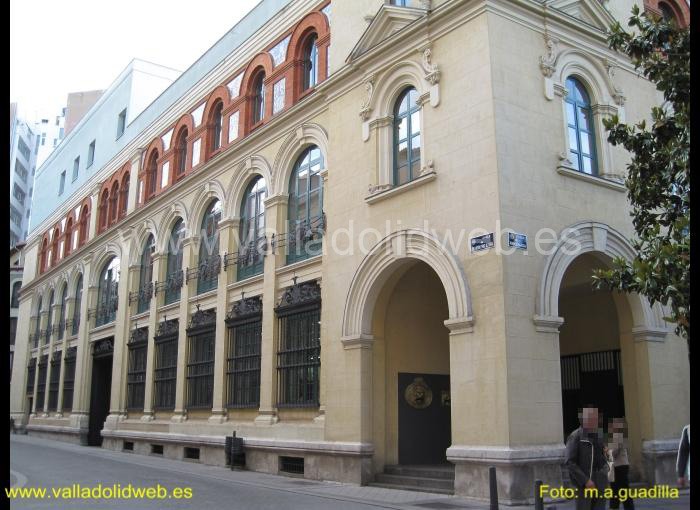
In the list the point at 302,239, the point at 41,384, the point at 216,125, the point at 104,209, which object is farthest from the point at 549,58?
the point at 41,384

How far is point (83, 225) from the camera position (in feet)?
114

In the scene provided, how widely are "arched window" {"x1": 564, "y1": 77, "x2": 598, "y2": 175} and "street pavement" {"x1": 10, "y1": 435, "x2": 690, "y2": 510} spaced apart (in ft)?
22.0

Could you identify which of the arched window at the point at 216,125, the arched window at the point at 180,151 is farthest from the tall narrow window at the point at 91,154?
the arched window at the point at 216,125

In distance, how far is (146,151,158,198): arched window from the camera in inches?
1086

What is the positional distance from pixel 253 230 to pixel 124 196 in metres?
12.0

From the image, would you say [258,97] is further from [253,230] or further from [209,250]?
[209,250]

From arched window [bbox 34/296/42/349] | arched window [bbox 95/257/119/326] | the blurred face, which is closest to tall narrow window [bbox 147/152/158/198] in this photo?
arched window [bbox 95/257/119/326]

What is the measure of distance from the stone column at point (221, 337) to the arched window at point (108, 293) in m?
9.62

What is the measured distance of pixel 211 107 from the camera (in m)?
23.9

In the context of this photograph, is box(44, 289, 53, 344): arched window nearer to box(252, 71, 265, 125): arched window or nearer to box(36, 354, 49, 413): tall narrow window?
box(36, 354, 49, 413): tall narrow window

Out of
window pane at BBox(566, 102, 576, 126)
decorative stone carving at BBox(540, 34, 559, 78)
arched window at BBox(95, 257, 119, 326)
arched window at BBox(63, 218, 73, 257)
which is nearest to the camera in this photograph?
decorative stone carving at BBox(540, 34, 559, 78)

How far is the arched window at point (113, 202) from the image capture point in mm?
30906
